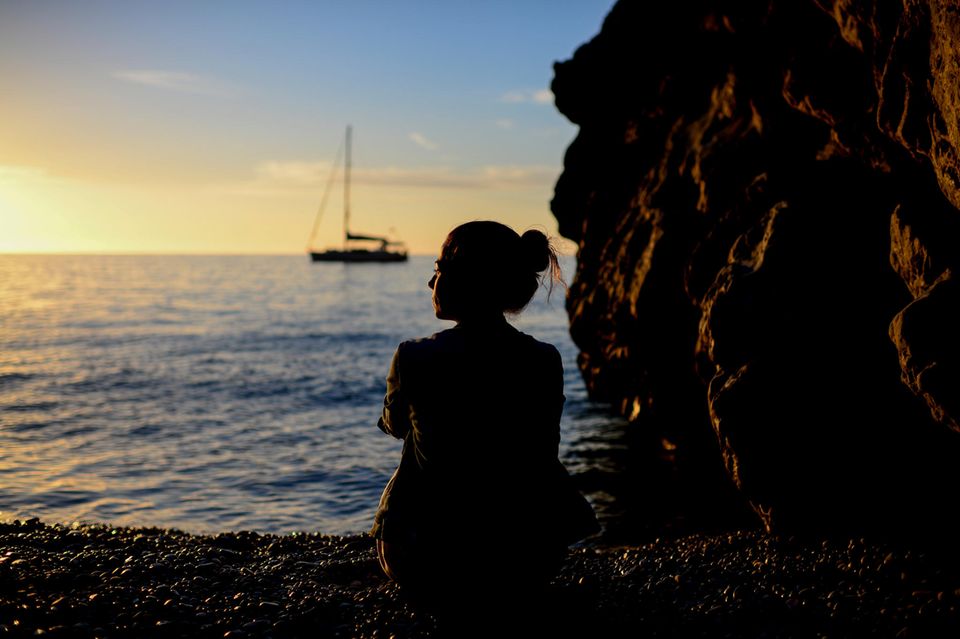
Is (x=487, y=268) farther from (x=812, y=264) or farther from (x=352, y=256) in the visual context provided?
(x=352, y=256)

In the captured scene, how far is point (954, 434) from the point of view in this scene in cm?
621

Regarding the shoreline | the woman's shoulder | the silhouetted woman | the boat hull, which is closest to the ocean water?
the shoreline

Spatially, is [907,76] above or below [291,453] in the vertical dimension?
above

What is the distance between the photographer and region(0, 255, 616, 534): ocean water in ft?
35.0

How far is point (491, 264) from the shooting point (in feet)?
12.4

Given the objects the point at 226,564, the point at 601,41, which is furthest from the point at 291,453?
the point at 601,41

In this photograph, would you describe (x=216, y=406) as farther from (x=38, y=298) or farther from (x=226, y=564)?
(x=38, y=298)

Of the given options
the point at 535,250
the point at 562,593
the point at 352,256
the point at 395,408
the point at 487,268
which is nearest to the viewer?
the point at 487,268

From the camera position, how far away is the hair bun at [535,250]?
12.6 feet

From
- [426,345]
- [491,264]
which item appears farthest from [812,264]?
[426,345]

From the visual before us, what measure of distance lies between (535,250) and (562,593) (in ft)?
9.00

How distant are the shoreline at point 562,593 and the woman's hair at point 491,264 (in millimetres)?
1871

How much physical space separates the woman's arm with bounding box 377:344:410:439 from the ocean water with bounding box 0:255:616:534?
Result: 610cm

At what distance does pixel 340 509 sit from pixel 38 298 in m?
68.0
